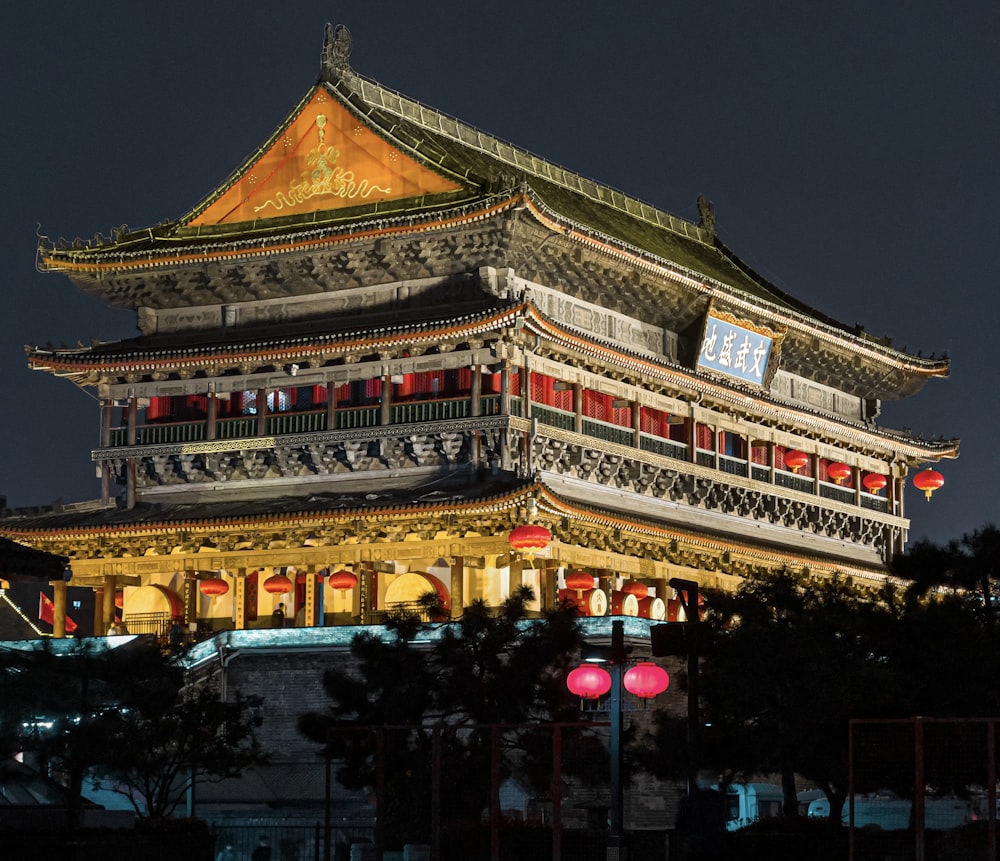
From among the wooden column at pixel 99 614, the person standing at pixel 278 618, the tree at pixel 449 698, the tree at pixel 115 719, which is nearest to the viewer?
the tree at pixel 115 719

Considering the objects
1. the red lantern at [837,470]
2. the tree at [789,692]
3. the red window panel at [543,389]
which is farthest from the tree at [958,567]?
the red lantern at [837,470]

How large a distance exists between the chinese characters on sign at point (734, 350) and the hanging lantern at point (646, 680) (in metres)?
22.5

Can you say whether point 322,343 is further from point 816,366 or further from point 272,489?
point 816,366

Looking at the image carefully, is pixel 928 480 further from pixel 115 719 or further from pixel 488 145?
pixel 115 719

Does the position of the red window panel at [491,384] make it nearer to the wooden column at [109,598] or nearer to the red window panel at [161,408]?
the red window panel at [161,408]

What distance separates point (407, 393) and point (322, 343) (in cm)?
237

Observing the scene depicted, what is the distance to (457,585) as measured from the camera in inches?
1816

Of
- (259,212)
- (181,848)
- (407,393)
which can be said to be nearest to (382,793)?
(181,848)

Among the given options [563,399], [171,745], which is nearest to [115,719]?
[171,745]

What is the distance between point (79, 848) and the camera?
2752 cm

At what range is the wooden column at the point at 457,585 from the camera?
45781 mm

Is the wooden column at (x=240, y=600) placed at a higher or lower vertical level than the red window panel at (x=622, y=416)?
lower

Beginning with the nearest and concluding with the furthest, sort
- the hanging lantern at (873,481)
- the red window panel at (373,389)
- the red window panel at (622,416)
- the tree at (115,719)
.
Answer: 1. the tree at (115,719)
2. the red window panel at (373,389)
3. the red window panel at (622,416)
4. the hanging lantern at (873,481)

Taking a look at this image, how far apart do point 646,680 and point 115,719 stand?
9.00 m
